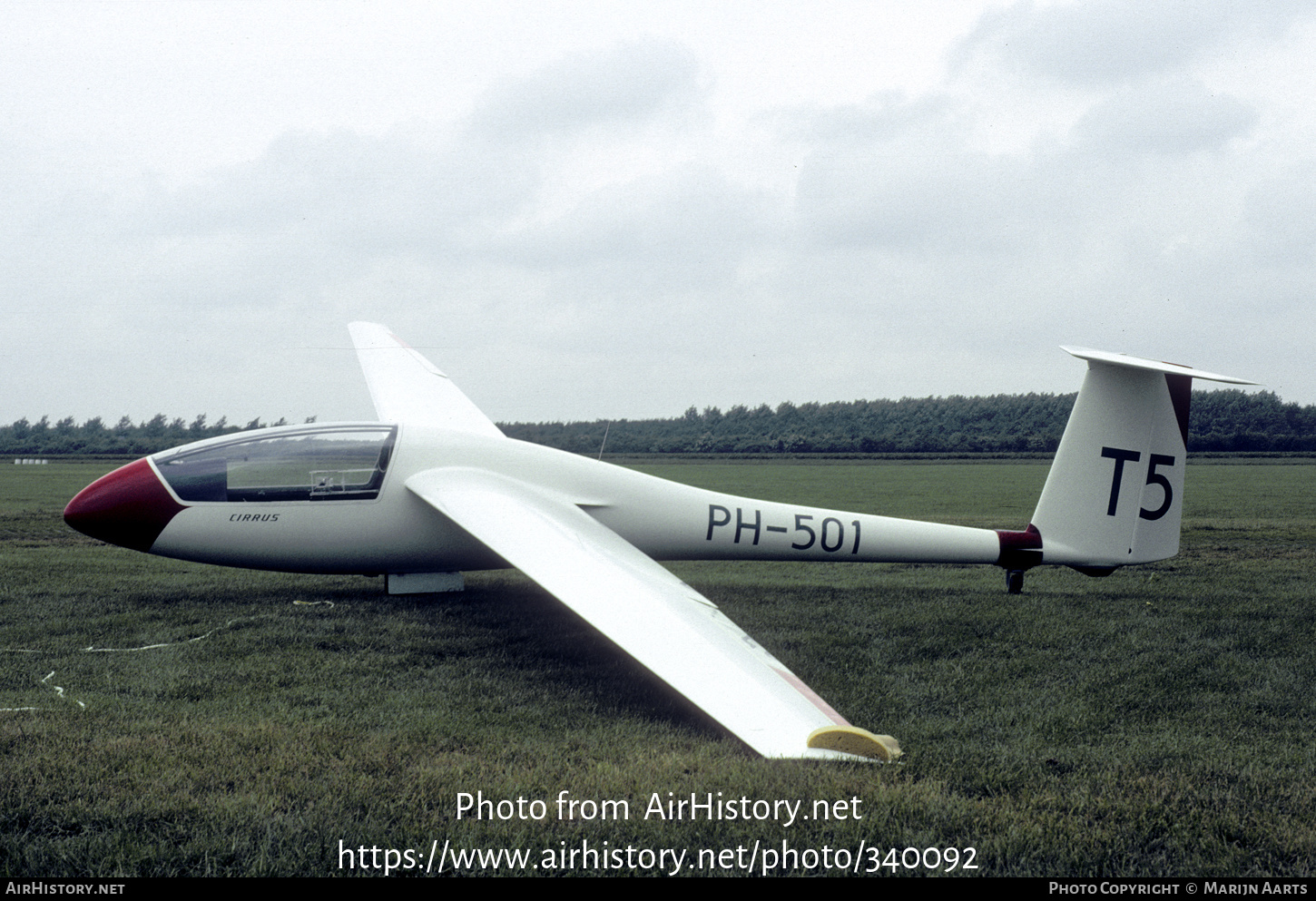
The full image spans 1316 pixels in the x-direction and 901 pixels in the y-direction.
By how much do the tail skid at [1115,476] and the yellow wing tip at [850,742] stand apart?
5878 mm

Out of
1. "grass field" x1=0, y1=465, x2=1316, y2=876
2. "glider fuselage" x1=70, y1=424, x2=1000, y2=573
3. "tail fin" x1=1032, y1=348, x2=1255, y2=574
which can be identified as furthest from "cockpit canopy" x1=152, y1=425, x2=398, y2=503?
"tail fin" x1=1032, y1=348, x2=1255, y2=574

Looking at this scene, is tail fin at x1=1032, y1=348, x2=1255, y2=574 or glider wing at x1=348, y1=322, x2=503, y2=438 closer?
tail fin at x1=1032, y1=348, x2=1255, y2=574

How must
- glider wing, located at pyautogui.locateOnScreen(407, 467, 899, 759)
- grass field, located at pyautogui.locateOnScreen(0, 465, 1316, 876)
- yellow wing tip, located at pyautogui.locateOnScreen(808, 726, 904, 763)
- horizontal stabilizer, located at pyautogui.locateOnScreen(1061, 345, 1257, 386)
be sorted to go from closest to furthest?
grass field, located at pyautogui.locateOnScreen(0, 465, 1316, 876)
yellow wing tip, located at pyautogui.locateOnScreen(808, 726, 904, 763)
glider wing, located at pyautogui.locateOnScreen(407, 467, 899, 759)
horizontal stabilizer, located at pyautogui.locateOnScreen(1061, 345, 1257, 386)

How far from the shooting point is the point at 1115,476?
29.4 feet

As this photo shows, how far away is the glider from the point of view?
8.33 m

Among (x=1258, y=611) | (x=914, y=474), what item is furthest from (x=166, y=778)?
(x=914, y=474)

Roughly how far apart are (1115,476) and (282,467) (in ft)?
28.1

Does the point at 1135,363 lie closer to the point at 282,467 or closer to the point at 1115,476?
the point at 1115,476

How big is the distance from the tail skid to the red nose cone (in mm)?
8746

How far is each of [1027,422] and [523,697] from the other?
192 ft

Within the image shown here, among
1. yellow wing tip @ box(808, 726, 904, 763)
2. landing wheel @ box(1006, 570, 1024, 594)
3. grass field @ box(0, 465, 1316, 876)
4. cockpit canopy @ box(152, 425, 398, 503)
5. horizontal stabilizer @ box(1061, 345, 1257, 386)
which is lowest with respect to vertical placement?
grass field @ box(0, 465, 1316, 876)

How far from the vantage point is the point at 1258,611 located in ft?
28.5

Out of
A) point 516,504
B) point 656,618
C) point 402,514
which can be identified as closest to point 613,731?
point 656,618

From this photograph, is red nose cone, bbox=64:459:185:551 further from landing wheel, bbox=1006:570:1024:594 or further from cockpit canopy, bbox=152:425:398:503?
landing wheel, bbox=1006:570:1024:594
